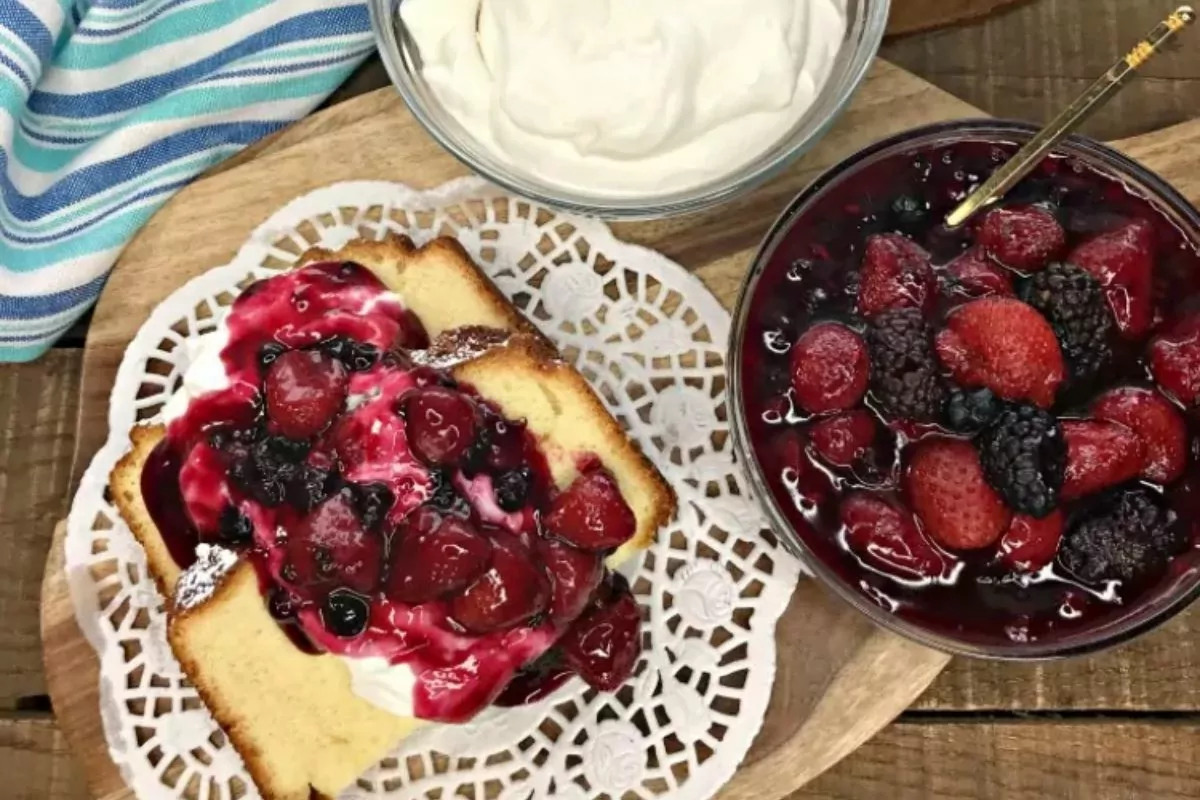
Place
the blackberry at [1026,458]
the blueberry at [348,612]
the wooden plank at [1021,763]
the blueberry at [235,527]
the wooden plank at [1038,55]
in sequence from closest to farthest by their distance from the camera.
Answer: the blackberry at [1026,458], the blueberry at [348,612], the blueberry at [235,527], the wooden plank at [1021,763], the wooden plank at [1038,55]

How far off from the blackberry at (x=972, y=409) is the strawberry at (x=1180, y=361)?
27cm

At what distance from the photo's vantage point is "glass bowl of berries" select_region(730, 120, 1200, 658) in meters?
1.75

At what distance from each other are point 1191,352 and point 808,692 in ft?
2.80

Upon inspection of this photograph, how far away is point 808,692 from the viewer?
6.89ft

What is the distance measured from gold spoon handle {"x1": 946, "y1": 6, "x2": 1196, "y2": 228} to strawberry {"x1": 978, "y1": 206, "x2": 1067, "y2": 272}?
0.04m

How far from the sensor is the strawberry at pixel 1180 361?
1781 mm

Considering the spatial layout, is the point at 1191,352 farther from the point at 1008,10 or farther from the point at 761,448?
the point at 1008,10

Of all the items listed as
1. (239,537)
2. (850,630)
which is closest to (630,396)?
(850,630)

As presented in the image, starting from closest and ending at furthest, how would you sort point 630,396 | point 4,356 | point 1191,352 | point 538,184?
1. point 1191,352
2. point 538,184
3. point 630,396
4. point 4,356

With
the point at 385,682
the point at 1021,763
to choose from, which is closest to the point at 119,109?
the point at 385,682

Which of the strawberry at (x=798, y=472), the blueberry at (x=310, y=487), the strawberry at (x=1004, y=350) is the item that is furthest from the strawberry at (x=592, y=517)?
the strawberry at (x=1004, y=350)

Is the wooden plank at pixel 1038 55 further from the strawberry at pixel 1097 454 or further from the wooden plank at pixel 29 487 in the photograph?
the wooden plank at pixel 29 487

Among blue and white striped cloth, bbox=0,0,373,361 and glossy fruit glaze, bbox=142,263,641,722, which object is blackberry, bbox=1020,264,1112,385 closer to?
glossy fruit glaze, bbox=142,263,641,722

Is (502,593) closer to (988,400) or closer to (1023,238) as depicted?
(988,400)
